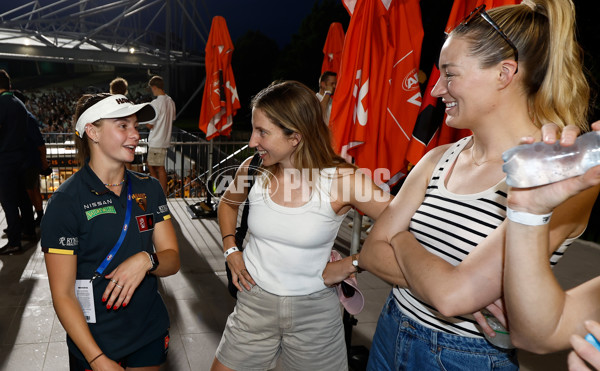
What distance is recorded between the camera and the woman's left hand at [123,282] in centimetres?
161

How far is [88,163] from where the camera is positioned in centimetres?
183

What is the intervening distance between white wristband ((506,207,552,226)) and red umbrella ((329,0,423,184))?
1.78 m

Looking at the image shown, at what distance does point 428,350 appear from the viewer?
4.25 feet

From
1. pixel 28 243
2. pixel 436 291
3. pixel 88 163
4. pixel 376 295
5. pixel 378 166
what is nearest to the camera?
pixel 436 291

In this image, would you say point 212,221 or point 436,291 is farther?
point 212,221

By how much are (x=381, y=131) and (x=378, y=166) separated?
0.71ft

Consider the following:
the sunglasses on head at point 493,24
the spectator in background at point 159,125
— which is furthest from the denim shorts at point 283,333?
the spectator in background at point 159,125

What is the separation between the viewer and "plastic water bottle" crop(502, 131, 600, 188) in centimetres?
67

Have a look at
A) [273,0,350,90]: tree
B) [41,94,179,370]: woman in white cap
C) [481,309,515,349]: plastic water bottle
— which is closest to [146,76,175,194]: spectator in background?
[41,94,179,370]: woman in white cap

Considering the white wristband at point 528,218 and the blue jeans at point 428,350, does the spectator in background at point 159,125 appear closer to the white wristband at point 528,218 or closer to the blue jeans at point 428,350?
the blue jeans at point 428,350

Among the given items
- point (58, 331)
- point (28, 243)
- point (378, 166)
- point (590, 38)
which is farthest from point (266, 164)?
point (590, 38)

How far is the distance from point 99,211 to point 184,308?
2436 mm

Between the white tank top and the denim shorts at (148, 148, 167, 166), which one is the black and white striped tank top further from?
the denim shorts at (148, 148, 167, 166)

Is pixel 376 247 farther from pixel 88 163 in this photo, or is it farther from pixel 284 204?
pixel 88 163
